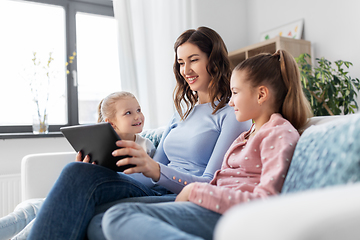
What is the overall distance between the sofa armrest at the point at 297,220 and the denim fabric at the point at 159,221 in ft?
0.62

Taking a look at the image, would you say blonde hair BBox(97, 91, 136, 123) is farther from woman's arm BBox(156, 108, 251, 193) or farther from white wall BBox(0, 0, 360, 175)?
white wall BBox(0, 0, 360, 175)

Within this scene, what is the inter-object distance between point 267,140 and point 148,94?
83.7 inches

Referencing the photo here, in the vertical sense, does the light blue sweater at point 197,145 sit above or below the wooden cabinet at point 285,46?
below

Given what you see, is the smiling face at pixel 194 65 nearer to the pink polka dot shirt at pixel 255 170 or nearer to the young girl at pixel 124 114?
the young girl at pixel 124 114

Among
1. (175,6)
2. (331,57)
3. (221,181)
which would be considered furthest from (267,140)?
(175,6)

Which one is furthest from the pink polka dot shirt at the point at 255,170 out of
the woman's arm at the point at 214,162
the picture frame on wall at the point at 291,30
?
the picture frame on wall at the point at 291,30

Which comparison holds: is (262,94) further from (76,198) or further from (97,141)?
(76,198)

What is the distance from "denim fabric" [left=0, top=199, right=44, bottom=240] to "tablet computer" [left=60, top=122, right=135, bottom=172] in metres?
0.41

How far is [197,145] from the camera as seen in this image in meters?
1.29

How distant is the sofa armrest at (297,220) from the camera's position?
0.34 meters

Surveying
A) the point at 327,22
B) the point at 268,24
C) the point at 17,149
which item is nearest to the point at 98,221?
the point at 17,149

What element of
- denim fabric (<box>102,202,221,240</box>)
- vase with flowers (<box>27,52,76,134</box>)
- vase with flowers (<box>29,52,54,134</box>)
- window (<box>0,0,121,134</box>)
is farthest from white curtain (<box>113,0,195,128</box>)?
denim fabric (<box>102,202,221,240</box>)

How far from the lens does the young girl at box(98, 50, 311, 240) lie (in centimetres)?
69

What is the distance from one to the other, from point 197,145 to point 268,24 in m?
2.57
